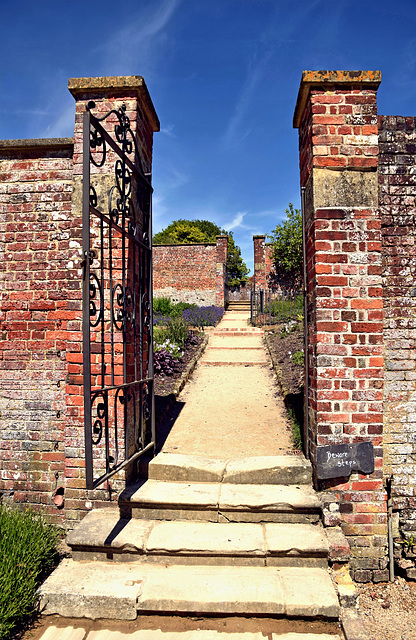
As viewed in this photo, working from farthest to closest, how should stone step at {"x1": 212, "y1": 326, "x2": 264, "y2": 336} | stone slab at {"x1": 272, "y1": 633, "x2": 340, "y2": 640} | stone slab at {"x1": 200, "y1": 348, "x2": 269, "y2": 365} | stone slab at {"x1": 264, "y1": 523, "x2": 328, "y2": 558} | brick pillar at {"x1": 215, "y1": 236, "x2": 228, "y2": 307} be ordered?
brick pillar at {"x1": 215, "y1": 236, "x2": 228, "y2": 307}, stone step at {"x1": 212, "y1": 326, "x2": 264, "y2": 336}, stone slab at {"x1": 200, "y1": 348, "x2": 269, "y2": 365}, stone slab at {"x1": 264, "y1": 523, "x2": 328, "y2": 558}, stone slab at {"x1": 272, "y1": 633, "x2": 340, "y2": 640}

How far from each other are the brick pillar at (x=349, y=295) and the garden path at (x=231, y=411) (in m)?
1.04

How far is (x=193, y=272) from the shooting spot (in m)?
17.9

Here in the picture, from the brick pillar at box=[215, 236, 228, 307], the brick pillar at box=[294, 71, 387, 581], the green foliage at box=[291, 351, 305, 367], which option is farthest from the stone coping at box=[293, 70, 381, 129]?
the brick pillar at box=[215, 236, 228, 307]

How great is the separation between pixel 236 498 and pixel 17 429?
1.99 metres

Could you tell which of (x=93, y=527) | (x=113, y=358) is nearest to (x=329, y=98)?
(x=113, y=358)

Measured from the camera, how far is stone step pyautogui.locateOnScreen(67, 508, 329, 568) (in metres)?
2.43

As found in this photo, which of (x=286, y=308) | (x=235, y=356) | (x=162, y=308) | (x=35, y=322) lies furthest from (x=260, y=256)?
(x=35, y=322)

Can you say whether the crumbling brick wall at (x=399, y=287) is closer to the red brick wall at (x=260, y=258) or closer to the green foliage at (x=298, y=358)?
the green foliage at (x=298, y=358)

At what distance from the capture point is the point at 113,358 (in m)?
2.83

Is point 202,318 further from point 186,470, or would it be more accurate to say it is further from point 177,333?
point 186,470

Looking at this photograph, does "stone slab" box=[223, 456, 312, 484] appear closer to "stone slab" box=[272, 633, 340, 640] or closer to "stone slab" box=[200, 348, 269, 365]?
"stone slab" box=[272, 633, 340, 640]

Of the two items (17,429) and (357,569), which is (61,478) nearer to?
(17,429)

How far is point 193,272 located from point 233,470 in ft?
50.3

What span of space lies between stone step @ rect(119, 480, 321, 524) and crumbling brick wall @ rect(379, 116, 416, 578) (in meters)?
0.76
